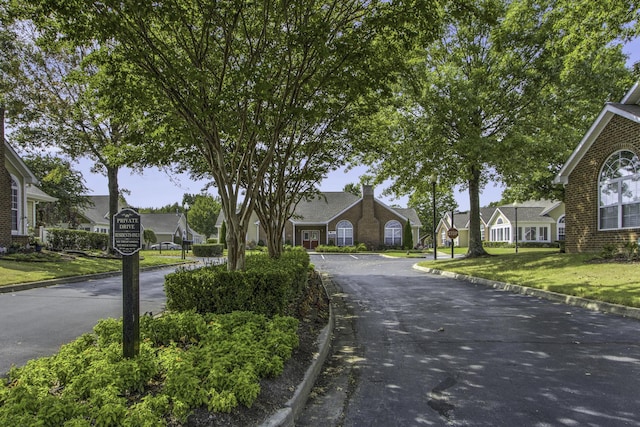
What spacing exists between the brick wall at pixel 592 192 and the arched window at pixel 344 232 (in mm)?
28582

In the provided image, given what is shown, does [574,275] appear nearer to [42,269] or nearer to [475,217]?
[475,217]

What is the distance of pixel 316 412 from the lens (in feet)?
13.4

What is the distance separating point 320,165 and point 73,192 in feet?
86.1

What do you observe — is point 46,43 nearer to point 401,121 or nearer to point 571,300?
point 571,300

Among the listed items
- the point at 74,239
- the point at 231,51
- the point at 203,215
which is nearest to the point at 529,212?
the point at 74,239

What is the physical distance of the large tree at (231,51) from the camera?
6.25m

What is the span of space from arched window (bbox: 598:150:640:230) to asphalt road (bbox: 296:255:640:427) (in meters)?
8.85

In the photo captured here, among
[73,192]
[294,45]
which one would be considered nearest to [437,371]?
[294,45]

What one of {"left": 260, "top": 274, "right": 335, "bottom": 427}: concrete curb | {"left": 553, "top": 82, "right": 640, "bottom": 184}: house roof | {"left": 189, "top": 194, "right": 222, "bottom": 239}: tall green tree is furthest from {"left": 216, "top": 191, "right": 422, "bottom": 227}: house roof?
{"left": 260, "top": 274, "right": 335, "bottom": 427}: concrete curb

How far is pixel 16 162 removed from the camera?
67.8ft

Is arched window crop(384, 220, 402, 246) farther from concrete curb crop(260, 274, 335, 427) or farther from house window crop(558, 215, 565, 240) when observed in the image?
concrete curb crop(260, 274, 335, 427)

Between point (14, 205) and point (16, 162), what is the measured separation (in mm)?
2127

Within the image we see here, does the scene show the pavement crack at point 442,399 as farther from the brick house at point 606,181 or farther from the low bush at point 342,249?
the low bush at point 342,249

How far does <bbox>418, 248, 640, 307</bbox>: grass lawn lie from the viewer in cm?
966
